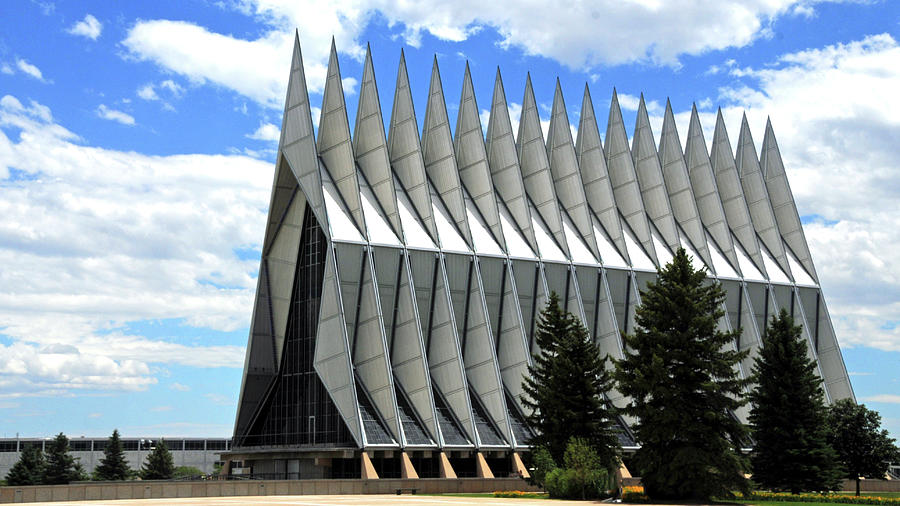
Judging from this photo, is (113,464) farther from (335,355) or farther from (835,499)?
(835,499)

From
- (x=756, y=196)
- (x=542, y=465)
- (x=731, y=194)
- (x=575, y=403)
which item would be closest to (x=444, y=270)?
(x=575, y=403)

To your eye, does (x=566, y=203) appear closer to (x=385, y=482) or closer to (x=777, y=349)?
(x=777, y=349)

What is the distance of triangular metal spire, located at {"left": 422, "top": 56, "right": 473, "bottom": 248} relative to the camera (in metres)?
60.1

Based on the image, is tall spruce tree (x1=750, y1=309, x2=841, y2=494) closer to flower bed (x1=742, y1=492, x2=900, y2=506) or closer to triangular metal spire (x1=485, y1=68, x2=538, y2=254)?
flower bed (x1=742, y1=492, x2=900, y2=506)

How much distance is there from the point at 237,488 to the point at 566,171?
3301cm

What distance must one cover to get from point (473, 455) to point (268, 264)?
1747 cm

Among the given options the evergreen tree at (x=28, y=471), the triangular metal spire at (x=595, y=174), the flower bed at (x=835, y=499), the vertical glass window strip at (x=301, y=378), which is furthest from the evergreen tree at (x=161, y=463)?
the flower bed at (x=835, y=499)

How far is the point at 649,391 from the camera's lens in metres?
38.8

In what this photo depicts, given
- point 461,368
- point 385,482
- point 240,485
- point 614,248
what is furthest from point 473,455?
point 614,248

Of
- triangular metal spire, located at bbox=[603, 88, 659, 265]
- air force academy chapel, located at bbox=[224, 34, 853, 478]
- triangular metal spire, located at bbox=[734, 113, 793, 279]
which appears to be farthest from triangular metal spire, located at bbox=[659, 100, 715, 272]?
triangular metal spire, located at bbox=[734, 113, 793, 279]

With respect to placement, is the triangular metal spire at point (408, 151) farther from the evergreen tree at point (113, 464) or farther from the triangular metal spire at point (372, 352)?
the evergreen tree at point (113, 464)

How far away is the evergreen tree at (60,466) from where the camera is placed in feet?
288

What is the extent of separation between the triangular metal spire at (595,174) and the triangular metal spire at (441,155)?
1162 centimetres

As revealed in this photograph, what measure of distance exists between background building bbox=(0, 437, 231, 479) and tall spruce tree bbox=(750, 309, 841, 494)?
2826 inches
